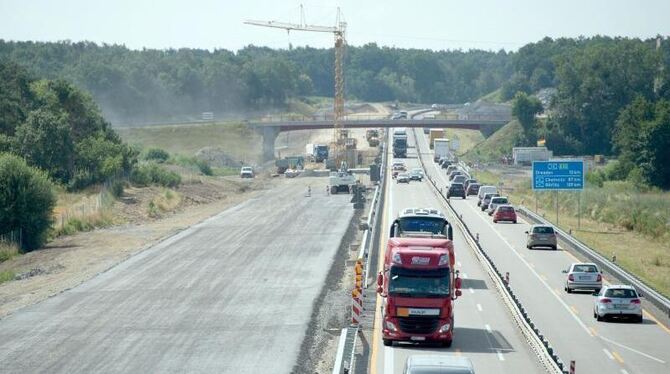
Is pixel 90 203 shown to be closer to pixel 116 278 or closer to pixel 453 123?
pixel 116 278

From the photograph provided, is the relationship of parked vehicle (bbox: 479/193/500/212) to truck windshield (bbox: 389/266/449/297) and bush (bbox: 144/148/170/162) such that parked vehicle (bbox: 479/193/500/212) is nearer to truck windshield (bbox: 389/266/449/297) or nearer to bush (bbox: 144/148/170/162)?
truck windshield (bbox: 389/266/449/297)

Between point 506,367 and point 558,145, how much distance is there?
148 metres

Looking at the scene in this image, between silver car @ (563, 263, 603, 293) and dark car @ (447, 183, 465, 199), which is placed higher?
silver car @ (563, 263, 603, 293)

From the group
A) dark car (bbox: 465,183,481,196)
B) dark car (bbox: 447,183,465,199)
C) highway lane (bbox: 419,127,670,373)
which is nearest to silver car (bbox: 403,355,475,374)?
highway lane (bbox: 419,127,670,373)

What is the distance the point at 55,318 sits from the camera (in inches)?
1597

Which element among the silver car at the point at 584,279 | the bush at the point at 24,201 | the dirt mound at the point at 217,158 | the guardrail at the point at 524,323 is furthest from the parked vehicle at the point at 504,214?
the dirt mound at the point at 217,158

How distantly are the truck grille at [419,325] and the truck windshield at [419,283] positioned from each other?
0.63m

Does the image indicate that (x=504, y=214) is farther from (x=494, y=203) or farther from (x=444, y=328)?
(x=444, y=328)

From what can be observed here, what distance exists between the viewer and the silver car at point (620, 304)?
36.9 metres

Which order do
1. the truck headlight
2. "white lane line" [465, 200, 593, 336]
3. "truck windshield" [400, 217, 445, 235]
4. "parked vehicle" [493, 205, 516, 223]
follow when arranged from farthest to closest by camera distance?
"parked vehicle" [493, 205, 516, 223]
"truck windshield" [400, 217, 445, 235]
"white lane line" [465, 200, 593, 336]
the truck headlight

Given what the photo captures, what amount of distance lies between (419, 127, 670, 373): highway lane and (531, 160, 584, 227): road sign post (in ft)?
62.0

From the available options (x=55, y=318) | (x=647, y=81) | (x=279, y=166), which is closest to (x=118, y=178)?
(x=279, y=166)

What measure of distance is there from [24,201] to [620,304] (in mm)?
40974

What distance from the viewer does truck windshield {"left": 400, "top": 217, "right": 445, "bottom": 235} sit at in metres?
40.2
